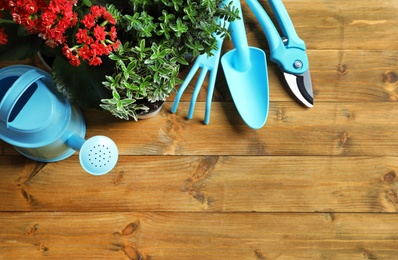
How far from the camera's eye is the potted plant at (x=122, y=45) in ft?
2.14

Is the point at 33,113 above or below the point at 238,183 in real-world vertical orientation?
above

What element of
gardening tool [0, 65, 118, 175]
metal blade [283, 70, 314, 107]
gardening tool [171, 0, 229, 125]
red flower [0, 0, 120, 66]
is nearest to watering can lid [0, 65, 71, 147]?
gardening tool [0, 65, 118, 175]

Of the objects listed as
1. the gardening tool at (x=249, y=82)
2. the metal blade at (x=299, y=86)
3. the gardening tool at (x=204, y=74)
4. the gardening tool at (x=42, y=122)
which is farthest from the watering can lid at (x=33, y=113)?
the metal blade at (x=299, y=86)

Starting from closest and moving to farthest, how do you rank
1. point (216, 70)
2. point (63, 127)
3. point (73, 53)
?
point (73, 53)
point (63, 127)
point (216, 70)

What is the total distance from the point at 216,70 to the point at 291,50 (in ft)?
0.55

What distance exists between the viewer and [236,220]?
911 mm

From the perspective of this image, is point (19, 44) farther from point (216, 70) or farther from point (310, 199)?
point (310, 199)

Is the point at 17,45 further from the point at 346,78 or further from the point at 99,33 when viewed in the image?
the point at 346,78

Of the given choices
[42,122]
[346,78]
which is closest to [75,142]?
[42,122]

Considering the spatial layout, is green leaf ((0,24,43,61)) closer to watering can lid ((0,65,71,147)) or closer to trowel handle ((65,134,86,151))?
watering can lid ((0,65,71,147))

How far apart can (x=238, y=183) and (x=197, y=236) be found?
0.46ft

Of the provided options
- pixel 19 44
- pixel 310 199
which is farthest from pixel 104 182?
pixel 310 199

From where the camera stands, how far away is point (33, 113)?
752mm

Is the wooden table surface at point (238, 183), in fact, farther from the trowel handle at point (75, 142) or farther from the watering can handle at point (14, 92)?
the watering can handle at point (14, 92)
